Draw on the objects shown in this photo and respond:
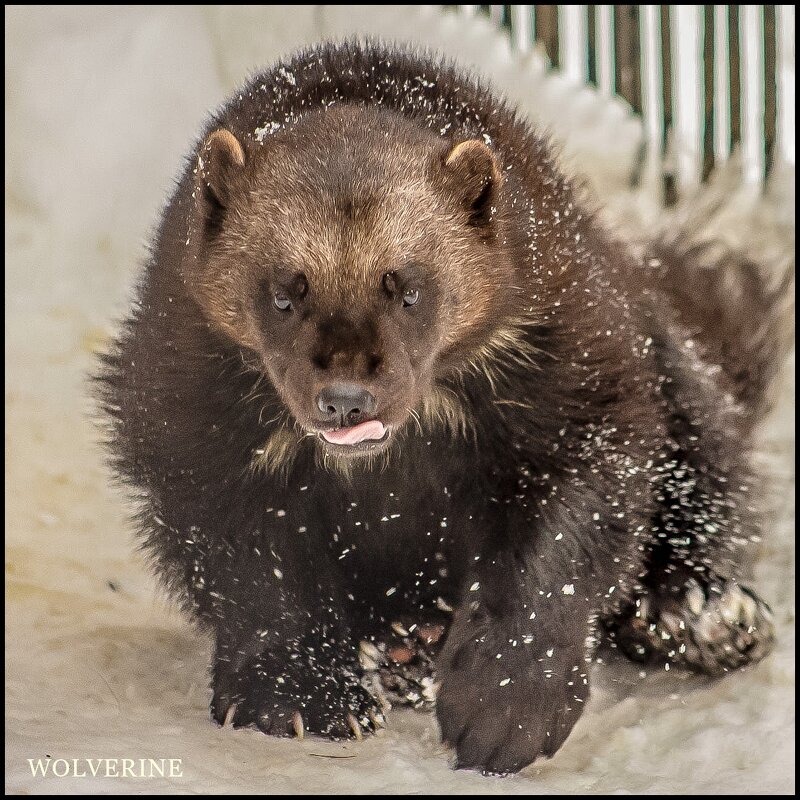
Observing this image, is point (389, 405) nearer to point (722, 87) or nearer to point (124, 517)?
point (124, 517)

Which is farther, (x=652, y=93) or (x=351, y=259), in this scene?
(x=652, y=93)

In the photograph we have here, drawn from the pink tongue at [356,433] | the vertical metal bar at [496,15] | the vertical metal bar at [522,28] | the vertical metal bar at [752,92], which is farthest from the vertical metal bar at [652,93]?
the pink tongue at [356,433]

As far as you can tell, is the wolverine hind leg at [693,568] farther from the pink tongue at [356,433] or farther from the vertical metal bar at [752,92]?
the vertical metal bar at [752,92]

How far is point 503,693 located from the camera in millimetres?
3143

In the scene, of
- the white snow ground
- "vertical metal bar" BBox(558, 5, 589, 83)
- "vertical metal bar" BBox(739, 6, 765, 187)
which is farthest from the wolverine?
"vertical metal bar" BBox(558, 5, 589, 83)

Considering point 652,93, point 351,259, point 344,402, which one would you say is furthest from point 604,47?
point 344,402

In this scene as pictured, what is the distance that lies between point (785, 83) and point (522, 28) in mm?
1427

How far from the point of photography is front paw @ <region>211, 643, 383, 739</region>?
3373 mm

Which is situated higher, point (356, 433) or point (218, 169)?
point (218, 169)

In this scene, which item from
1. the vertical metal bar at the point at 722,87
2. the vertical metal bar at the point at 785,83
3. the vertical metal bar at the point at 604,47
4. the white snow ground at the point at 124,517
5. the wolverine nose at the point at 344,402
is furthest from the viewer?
the vertical metal bar at the point at 604,47

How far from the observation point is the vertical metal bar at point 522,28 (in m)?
6.74


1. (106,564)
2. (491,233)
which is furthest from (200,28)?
(491,233)

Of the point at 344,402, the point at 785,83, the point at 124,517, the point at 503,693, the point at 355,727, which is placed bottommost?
the point at 124,517

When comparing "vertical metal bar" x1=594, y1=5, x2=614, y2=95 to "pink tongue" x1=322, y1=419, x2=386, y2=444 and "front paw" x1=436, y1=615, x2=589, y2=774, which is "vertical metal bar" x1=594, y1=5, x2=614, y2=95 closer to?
"front paw" x1=436, y1=615, x2=589, y2=774
